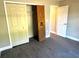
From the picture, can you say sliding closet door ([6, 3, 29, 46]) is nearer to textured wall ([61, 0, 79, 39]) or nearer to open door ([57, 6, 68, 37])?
open door ([57, 6, 68, 37])

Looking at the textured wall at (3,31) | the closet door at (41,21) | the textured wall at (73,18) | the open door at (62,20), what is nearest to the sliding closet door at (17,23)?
the textured wall at (3,31)

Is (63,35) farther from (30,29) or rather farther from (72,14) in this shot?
(30,29)

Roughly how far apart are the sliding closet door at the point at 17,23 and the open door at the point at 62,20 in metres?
2.59

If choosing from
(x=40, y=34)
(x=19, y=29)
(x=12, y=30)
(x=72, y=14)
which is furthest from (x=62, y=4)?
(x=12, y=30)

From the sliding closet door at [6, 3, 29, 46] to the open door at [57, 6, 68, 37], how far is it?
2.59 metres

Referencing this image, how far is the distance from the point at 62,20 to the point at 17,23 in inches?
119

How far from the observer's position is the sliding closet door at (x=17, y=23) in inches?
140

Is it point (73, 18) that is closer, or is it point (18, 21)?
point (18, 21)

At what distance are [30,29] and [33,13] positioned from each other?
1114mm

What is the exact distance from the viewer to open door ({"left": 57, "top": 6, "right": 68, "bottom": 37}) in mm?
4861

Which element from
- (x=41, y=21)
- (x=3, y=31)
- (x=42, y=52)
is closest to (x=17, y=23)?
(x=3, y=31)

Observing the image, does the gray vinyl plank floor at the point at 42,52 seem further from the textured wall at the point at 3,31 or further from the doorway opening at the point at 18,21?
the doorway opening at the point at 18,21

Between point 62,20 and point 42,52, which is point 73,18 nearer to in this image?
point 62,20

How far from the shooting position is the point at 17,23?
3.82 m
